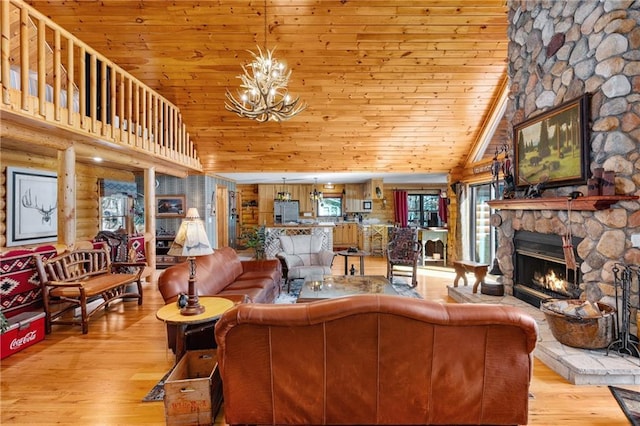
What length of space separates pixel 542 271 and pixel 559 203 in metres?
1.03

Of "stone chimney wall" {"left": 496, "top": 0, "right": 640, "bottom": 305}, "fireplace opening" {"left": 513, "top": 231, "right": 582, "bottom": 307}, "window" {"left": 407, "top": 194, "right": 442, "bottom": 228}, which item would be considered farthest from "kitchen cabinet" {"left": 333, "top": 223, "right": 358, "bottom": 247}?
"stone chimney wall" {"left": 496, "top": 0, "right": 640, "bottom": 305}

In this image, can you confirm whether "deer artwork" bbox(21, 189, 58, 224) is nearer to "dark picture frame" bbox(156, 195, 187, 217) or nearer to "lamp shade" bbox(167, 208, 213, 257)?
"dark picture frame" bbox(156, 195, 187, 217)

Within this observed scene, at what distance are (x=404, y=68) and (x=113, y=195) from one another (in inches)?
262

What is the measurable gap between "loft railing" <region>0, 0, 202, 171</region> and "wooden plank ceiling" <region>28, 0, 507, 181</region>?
341 mm

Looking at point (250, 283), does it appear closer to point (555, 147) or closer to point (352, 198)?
point (555, 147)

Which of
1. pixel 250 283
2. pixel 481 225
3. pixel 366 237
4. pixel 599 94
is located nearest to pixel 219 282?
pixel 250 283

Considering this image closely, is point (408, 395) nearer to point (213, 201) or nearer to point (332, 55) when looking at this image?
point (332, 55)

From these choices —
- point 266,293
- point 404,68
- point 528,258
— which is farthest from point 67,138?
point 528,258

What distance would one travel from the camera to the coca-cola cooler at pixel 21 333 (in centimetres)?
289

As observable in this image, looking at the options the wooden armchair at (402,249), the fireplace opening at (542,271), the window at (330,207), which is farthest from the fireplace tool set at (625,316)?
the window at (330,207)

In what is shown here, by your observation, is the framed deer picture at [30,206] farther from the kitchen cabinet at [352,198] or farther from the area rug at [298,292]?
the kitchen cabinet at [352,198]

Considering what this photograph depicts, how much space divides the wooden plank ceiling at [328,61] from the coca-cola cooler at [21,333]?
3.70 metres

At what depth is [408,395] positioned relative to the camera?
63.7 inches

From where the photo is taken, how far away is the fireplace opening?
3.25 meters
